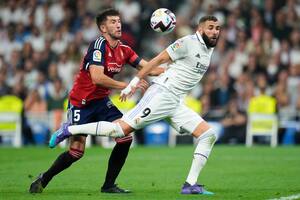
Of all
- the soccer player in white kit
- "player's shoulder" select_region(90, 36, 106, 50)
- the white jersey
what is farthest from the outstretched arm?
"player's shoulder" select_region(90, 36, 106, 50)

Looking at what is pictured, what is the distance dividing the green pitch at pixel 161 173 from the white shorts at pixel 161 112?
3.03ft

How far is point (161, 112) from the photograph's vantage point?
34.6 feet

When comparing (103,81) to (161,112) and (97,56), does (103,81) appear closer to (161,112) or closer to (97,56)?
(97,56)

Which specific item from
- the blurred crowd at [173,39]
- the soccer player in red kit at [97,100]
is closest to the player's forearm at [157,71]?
the soccer player in red kit at [97,100]

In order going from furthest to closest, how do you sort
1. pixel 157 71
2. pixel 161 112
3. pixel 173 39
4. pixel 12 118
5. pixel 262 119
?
pixel 173 39
pixel 12 118
pixel 262 119
pixel 157 71
pixel 161 112

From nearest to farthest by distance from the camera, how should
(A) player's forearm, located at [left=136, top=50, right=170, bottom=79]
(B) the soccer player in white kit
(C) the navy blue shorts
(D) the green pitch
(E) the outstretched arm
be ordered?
(E) the outstretched arm, (A) player's forearm, located at [left=136, top=50, right=170, bottom=79], (B) the soccer player in white kit, (D) the green pitch, (C) the navy blue shorts

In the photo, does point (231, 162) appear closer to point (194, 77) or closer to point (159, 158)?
point (159, 158)

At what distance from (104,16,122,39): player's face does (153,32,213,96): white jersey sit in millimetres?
816

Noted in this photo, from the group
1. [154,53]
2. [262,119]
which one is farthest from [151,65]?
[154,53]

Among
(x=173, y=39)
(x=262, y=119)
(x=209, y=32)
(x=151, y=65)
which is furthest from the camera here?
(x=173, y=39)

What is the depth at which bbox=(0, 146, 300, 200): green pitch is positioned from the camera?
10672mm

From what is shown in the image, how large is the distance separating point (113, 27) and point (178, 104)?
4.44 feet

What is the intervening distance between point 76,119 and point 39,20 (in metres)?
15.5

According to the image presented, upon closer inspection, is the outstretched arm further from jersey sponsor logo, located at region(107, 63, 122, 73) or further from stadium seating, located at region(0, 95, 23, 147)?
stadium seating, located at region(0, 95, 23, 147)
